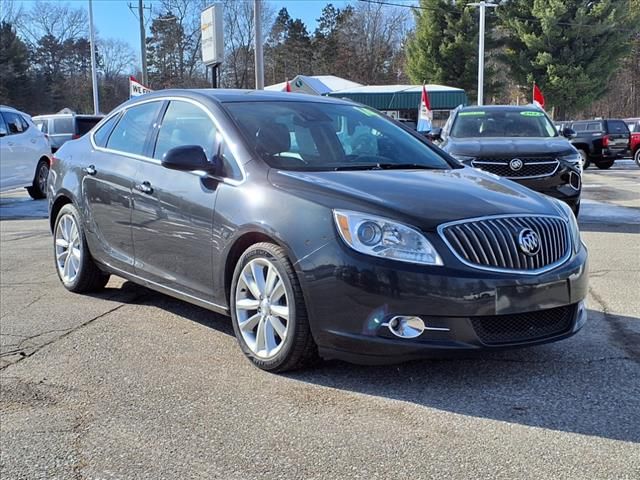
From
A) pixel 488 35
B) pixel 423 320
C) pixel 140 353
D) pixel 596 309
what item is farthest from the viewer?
pixel 488 35

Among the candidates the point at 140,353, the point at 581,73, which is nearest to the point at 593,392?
the point at 140,353

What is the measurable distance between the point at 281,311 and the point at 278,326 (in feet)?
0.32

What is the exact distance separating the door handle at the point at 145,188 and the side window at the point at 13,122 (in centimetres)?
964

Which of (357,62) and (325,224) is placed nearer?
(325,224)

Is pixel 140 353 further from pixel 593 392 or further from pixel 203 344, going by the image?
pixel 593 392

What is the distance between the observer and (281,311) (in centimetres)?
374

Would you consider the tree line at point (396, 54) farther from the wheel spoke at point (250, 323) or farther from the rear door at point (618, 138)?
the wheel spoke at point (250, 323)

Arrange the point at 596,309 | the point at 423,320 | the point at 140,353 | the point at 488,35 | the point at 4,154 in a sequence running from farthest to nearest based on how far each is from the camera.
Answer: the point at 488,35
the point at 4,154
the point at 596,309
the point at 140,353
the point at 423,320

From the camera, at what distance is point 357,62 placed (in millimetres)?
72000

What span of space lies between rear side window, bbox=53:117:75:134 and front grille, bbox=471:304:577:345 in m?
20.8

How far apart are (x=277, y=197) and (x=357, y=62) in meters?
70.8

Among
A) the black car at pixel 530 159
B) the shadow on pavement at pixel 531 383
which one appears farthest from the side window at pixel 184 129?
the black car at pixel 530 159

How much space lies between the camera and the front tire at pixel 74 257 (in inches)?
221

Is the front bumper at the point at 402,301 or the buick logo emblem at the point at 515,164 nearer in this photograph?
the front bumper at the point at 402,301
